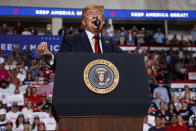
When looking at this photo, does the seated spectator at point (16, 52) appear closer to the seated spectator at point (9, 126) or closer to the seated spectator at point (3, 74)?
the seated spectator at point (3, 74)

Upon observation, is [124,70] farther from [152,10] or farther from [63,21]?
[63,21]

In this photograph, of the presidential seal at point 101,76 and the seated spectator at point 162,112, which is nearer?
the presidential seal at point 101,76

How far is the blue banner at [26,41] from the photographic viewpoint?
445 inches

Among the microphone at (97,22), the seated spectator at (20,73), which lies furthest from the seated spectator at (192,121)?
the microphone at (97,22)

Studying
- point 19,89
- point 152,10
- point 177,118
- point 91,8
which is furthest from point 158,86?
point 91,8

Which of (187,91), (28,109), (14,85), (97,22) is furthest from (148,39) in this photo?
(97,22)

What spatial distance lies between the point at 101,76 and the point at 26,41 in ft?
33.1

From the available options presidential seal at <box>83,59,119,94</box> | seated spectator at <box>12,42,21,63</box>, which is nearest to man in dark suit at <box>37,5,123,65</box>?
presidential seal at <box>83,59,119,94</box>

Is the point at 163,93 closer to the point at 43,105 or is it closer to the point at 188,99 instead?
the point at 188,99

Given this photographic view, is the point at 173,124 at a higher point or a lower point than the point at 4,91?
lower

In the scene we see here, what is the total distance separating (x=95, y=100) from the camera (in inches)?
66.3

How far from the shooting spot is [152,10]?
1453 cm

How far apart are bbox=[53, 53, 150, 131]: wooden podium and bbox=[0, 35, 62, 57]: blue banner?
9.69 m

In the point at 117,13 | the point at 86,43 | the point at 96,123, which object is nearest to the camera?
the point at 96,123
